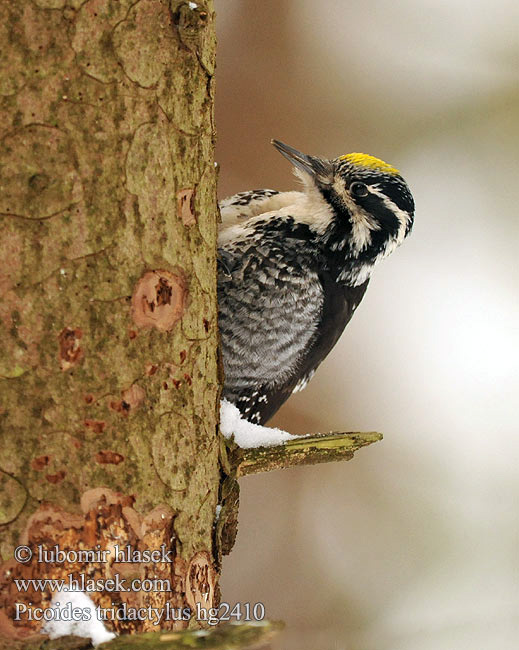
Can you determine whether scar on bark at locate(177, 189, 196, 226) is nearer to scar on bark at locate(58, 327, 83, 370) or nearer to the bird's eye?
scar on bark at locate(58, 327, 83, 370)

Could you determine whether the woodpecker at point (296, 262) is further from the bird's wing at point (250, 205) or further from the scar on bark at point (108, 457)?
the scar on bark at point (108, 457)

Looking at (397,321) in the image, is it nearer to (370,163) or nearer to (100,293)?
(370,163)

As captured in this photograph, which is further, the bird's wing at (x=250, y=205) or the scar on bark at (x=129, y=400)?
the bird's wing at (x=250, y=205)

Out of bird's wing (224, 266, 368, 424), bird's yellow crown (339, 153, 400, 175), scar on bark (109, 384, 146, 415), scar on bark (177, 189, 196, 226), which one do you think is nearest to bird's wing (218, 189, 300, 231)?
bird's yellow crown (339, 153, 400, 175)

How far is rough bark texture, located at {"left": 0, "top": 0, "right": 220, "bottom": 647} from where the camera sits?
116 centimetres

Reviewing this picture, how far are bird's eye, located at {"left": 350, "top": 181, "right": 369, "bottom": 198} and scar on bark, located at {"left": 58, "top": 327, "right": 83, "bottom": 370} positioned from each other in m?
1.61

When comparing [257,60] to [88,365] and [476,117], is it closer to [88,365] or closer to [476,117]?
[476,117]

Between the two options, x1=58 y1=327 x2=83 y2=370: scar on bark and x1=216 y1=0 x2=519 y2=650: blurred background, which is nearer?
x1=58 y1=327 x2=83 y2=370: scar on bark

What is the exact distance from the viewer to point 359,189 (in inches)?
102

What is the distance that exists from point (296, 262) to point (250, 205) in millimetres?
345

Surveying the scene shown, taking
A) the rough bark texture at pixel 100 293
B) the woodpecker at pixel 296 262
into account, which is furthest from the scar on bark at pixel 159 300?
the woodpecker at pixel 296 262

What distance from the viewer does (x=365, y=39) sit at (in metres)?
3.88

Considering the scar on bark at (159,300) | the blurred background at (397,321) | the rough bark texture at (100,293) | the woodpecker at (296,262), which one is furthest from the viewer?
the blurred background at (397,321)

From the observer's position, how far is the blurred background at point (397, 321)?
146 inches
